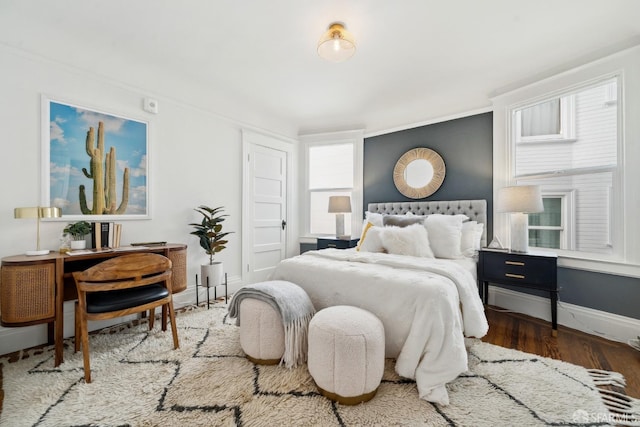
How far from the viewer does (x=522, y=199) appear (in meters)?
2.70

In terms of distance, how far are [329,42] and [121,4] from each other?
1633 mm

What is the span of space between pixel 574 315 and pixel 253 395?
3.09 meters

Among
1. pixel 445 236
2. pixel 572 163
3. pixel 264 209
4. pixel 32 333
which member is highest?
pixel 572 163

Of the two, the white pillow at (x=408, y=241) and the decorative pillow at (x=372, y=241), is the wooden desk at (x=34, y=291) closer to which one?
the decorative pillow at (x=372, y=241)

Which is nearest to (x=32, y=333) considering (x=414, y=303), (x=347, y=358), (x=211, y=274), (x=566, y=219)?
(x=211, y=274)

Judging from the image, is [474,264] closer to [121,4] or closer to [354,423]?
[354,423]

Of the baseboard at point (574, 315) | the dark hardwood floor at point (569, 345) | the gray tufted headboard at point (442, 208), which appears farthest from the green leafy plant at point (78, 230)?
the baseboard at point (574, 315)

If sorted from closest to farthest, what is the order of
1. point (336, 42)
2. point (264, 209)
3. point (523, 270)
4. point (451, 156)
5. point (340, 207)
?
point (336, 42) < point (523, 270) < point (451, 156) < point (340, 207) < point (264, 209)

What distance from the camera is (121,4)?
2.10 metres

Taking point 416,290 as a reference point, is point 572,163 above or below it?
above

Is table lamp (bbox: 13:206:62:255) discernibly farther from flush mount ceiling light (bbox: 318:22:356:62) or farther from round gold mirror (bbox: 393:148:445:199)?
round gold mirror (bbox: 393:148:445:199)

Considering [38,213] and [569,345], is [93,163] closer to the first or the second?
[38,213]

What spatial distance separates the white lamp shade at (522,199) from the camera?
8.70ft

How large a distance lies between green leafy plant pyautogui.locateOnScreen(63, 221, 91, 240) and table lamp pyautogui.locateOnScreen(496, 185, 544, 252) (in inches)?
158
